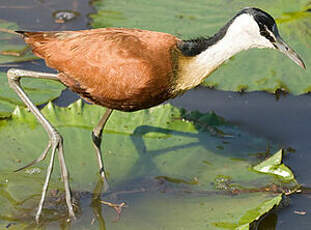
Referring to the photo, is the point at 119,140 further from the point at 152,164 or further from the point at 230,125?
the point at 230,125

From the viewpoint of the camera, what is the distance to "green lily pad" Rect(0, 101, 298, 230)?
11.5 ft

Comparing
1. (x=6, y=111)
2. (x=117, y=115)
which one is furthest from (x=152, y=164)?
(x=6, y=111)

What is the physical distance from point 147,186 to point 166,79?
72 cm

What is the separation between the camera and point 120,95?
11.3 ft

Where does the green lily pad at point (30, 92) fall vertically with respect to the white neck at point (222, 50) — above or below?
below

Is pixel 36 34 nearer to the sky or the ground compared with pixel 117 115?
nearer to the sky

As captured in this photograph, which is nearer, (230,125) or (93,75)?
(93,75)

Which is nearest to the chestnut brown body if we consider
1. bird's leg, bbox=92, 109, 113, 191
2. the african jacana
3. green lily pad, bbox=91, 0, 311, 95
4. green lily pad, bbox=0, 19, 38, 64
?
the african jacana

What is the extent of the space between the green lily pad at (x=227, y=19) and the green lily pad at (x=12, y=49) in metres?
0.60

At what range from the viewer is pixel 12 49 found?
4.90 m

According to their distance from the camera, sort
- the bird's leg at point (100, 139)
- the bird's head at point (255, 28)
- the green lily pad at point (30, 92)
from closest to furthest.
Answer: the bird's head at point (255, 28) → the bird's leg at point (100, 139) → the green lily pad at point (30, 92)

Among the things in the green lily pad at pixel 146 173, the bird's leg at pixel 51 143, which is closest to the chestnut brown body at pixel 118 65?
the bird's leg at pixel 51 143

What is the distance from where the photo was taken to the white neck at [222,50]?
3381 millimetres

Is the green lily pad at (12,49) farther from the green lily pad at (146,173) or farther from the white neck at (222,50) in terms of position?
the white neck at (222,50)
